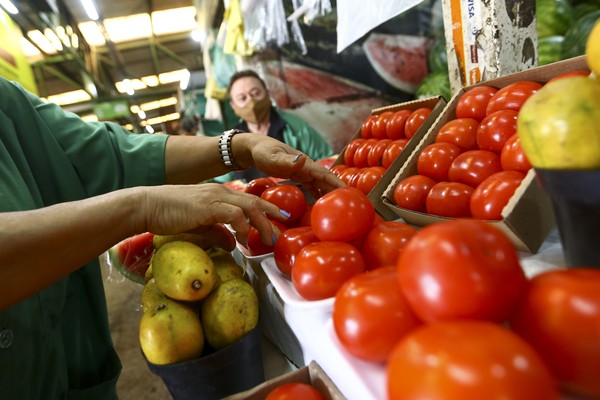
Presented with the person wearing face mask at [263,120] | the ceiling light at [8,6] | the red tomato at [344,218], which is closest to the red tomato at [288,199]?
the red tomato at [344,218]

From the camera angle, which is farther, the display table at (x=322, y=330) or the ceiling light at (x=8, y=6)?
the ceiling light at (x=8, y=6)

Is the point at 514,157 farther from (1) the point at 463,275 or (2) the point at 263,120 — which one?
(2) the point at 263,120

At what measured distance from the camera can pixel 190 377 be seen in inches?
36.3

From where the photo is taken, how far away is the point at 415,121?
174 centimetres

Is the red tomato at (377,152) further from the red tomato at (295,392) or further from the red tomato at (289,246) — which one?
the red tomato at (295,392)

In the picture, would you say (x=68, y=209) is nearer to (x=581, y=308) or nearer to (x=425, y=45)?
(x=581, y=308)

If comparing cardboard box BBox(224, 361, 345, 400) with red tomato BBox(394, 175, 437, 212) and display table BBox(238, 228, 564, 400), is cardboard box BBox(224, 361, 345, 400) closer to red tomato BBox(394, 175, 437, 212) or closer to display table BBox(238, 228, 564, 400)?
display table BBox(238, 228, 564, 400)

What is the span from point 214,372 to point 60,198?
1.15 meters

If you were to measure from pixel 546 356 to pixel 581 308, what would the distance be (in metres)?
0.08

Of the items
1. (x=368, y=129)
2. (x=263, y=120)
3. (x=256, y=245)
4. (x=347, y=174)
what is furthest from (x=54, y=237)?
(x=263, y=120)

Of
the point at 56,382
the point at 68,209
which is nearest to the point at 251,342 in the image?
the point at 68,209

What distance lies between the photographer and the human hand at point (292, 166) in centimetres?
151

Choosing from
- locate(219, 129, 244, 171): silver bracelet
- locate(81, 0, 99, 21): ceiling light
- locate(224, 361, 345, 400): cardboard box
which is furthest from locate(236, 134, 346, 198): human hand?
locate(81, 0, 99, 21): ceiling light

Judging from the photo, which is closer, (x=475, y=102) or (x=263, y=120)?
(x=475, y=102)
